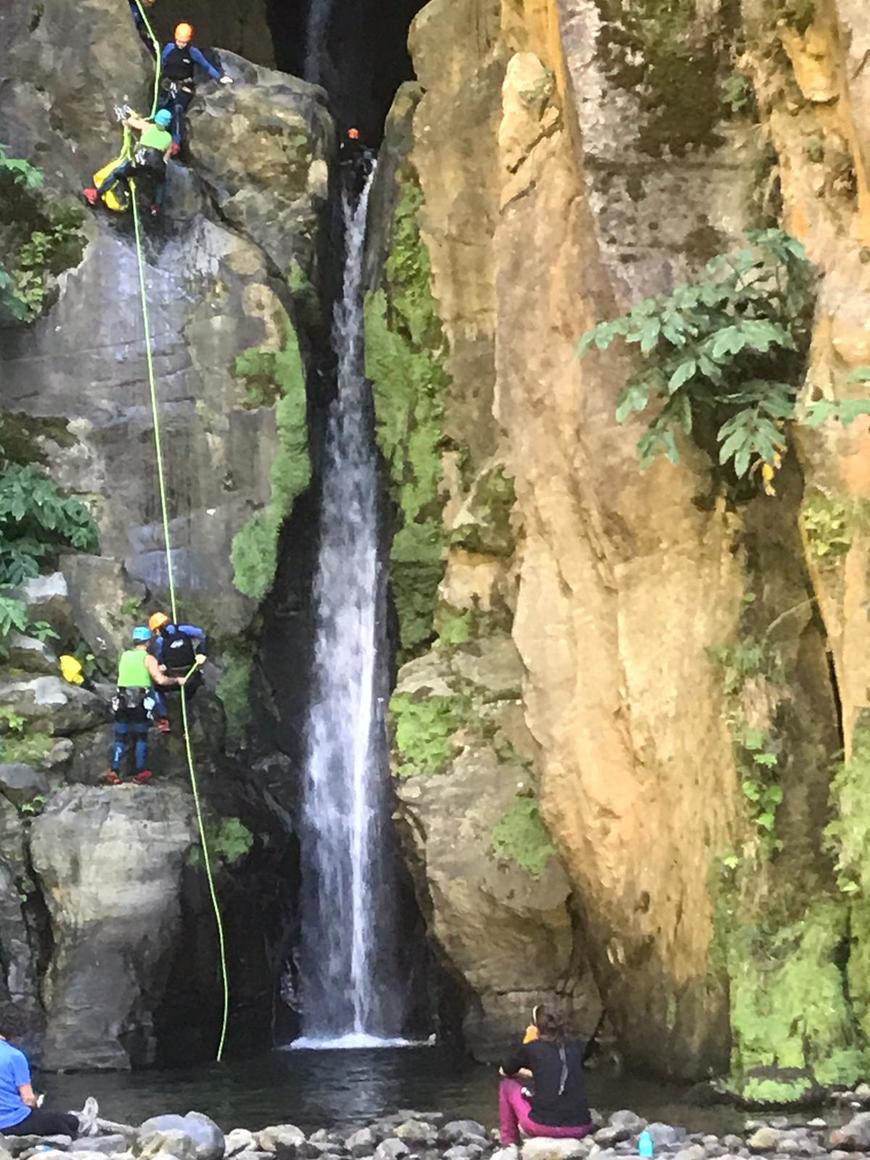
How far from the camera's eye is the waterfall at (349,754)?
14.1 meters

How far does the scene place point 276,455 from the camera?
51.0ft

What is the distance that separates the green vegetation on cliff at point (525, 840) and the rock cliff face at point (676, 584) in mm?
107

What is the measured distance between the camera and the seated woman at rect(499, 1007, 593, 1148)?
7.34 m

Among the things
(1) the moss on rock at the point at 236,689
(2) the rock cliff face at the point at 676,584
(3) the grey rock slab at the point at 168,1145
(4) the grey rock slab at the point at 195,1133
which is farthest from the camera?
(1) the moss on rock at the point at 236,689

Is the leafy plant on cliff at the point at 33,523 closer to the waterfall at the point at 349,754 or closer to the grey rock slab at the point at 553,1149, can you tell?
the waterfall at the point at 349,754

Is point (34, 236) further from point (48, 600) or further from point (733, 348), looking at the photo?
point (733, 348)

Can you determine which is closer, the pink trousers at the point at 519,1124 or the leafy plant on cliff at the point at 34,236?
the pink trousers at the point at 519,1124

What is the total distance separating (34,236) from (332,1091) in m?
10.8

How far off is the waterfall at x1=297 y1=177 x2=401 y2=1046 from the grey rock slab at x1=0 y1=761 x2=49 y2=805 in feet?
10.4

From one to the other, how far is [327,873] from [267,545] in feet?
12.7

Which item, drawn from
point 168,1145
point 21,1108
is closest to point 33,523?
point 21,1108

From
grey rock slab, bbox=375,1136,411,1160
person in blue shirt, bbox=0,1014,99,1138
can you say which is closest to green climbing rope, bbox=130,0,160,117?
person in blue shirt, bbox=0,1014,99,1138

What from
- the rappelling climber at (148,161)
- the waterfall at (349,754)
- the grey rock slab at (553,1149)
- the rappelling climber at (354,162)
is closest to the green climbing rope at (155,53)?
the rappelling climber at (148,161)

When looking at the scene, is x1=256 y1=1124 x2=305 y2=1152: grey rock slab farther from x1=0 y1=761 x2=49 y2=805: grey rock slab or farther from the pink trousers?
x1=0 y1=761 x2=49 y2=805: grey rock slab
